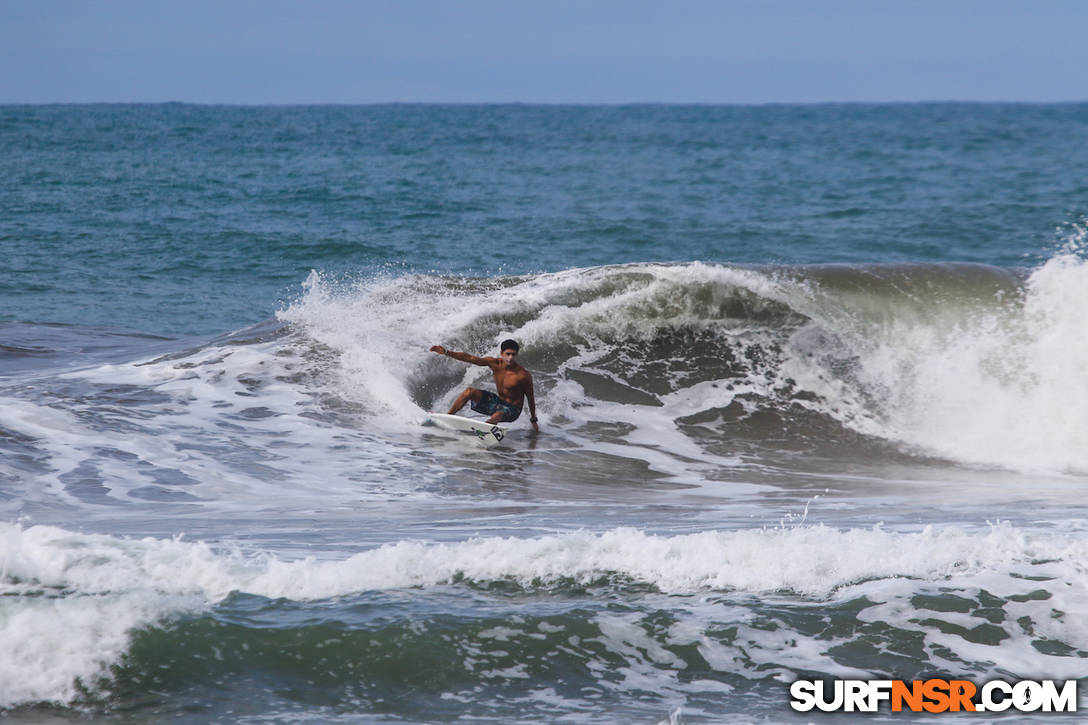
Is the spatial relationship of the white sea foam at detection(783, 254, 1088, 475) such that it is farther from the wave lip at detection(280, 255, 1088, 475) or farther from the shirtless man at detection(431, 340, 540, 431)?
the shirtless man at detection(431, 340, 540, 431)

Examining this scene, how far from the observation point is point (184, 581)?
18.2 feet

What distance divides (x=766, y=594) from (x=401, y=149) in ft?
121

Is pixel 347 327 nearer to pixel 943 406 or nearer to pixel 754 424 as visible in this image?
pixel 754 424

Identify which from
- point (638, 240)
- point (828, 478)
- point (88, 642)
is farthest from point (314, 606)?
point (638, 240)

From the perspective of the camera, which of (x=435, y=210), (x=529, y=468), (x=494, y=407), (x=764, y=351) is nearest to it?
(x=529, y=468)

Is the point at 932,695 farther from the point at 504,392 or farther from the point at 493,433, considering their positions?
the point at 504,392

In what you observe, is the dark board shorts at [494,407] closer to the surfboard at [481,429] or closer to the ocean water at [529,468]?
the ocean water at [529,468]

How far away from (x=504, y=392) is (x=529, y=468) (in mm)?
1430

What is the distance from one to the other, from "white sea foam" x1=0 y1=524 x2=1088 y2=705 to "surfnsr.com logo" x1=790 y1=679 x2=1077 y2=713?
20 cm

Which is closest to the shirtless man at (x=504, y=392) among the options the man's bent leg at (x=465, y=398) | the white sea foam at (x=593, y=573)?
the man's bent leg at (x=465, y=398)

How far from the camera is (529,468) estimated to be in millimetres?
9172

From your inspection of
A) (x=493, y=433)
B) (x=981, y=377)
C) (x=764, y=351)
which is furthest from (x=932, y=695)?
(x=764, y=351)

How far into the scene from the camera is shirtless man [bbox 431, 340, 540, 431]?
34.1 ft

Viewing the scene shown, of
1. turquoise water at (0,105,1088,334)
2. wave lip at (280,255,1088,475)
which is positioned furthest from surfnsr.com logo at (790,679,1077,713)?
turquoise water at (0,105,1088,334)
